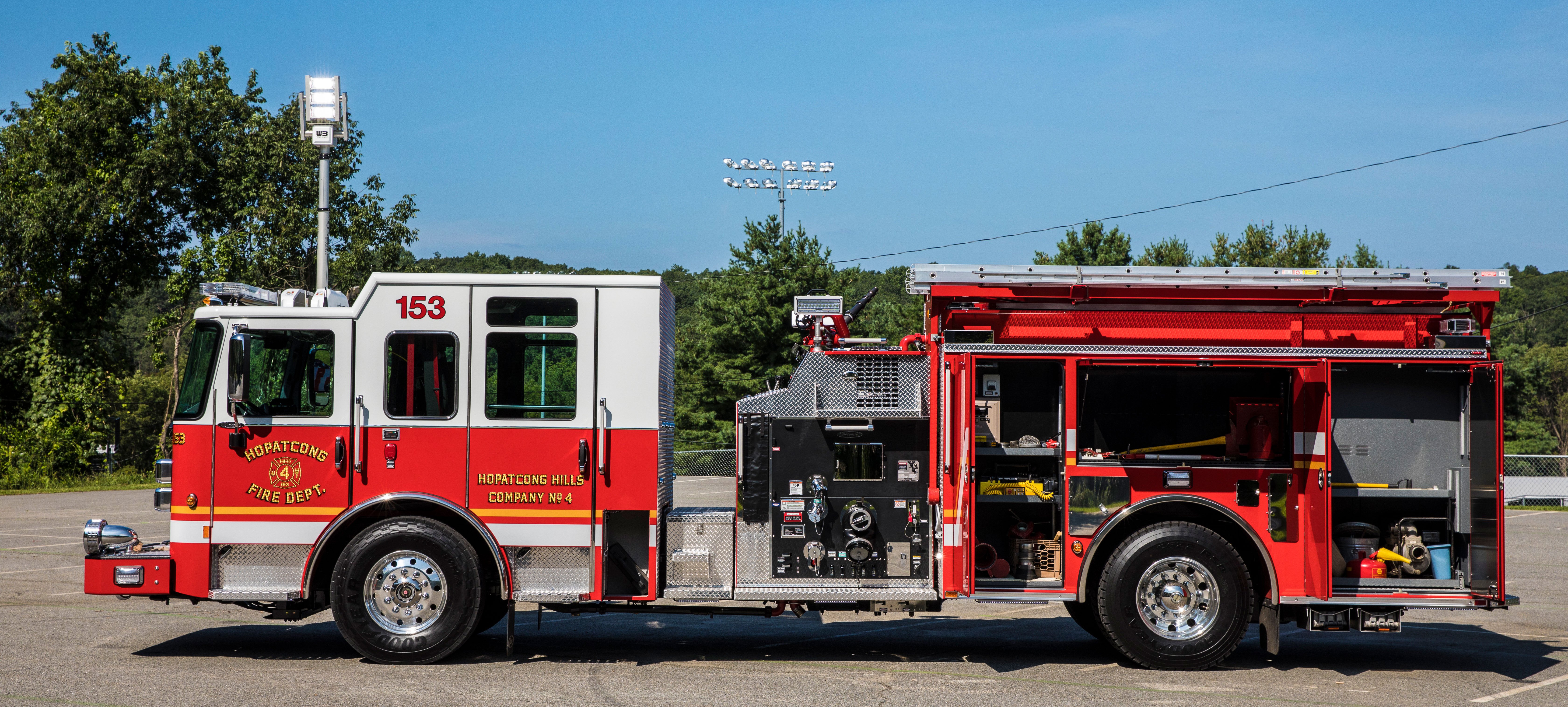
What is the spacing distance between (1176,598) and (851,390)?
9.46 feet

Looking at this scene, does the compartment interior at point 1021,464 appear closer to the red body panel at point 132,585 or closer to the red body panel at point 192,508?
the red body panel at point 192,508

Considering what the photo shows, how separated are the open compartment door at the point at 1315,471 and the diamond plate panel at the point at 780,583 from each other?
2735 mm

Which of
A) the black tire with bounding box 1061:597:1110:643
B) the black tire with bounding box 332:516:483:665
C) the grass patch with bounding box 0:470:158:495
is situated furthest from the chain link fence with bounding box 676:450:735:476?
the black tire with bounding box 332:516:483:665

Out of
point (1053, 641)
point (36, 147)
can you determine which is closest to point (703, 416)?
point (36, 147)

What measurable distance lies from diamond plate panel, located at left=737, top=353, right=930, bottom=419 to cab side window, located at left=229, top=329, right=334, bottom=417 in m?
3.16

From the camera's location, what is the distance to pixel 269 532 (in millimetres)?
8367

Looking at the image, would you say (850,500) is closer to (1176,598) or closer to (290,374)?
(1176,598)

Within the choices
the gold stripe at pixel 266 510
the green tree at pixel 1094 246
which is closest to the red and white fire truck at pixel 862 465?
the gold stripe at pixel 266 510

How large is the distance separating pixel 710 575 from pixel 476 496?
1852mm

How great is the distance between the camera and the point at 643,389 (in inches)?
334

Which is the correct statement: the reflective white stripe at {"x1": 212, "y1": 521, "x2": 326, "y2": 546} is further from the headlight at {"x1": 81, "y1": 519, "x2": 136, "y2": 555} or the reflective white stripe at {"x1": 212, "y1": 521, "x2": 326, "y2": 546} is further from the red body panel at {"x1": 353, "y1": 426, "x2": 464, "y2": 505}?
the headlight at {"x1": 81, "y1": 519, "x2": 136, "y2": 555}

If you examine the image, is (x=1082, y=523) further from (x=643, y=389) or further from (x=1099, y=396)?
(x=643, y=389)

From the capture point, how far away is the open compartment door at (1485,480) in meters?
8.32

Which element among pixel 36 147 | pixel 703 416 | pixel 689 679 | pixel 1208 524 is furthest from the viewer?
pixel 703 416
